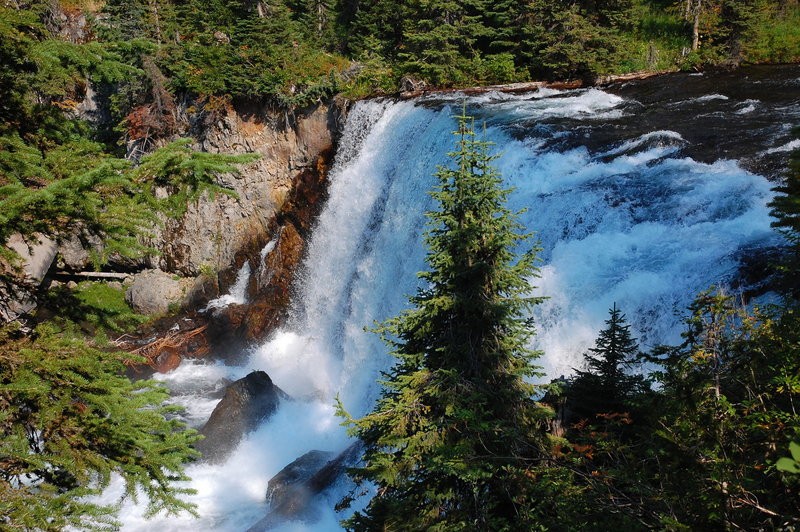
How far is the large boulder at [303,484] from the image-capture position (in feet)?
32.5

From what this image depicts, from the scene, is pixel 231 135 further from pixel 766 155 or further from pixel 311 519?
pixel 766 155

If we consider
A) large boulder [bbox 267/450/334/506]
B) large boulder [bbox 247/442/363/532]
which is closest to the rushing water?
large boulder [bbox 247/442/363/532]

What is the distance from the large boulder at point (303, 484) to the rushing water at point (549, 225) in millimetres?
471

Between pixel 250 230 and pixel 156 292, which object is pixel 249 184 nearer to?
pixel 250 230

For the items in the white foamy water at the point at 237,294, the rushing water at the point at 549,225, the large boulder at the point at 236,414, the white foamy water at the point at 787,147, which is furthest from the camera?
the white foamy water at the point at 237,294

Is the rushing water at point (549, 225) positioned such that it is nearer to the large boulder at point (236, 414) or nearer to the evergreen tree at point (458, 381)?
the large boulder at point (236, 414)

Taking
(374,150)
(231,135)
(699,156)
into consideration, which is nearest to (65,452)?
(699,156)

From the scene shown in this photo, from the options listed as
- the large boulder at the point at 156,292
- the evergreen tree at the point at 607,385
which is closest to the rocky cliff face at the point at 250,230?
the large boulder at the point at 156,292

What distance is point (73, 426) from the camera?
3.90 metres

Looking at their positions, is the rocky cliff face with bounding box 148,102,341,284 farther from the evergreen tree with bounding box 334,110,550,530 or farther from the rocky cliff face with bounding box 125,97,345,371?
the evergreen tree with bounding box 334,110,550,530

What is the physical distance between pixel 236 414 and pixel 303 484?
353cm

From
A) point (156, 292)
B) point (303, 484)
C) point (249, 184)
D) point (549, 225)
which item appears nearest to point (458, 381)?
point (549, 225)

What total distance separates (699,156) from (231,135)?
16.5m

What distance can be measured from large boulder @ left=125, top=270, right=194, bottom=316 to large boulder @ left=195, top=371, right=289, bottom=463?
24.9 ft
